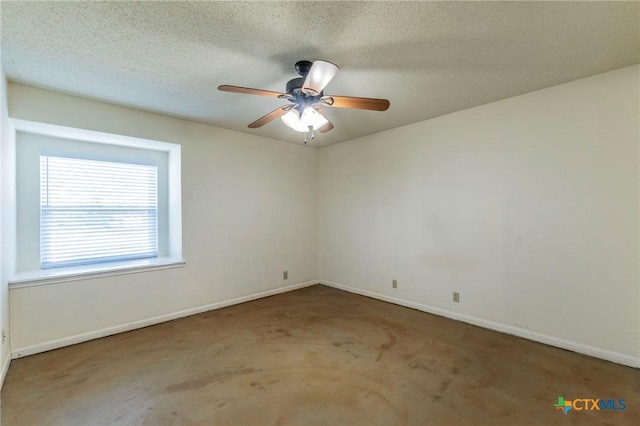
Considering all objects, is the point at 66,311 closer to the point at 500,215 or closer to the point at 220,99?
the point at 220,99

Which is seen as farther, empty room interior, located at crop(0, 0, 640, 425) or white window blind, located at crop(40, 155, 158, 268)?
white window blind, located at crop(40, 155, 158, 268)

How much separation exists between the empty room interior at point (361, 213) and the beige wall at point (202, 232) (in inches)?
0.9

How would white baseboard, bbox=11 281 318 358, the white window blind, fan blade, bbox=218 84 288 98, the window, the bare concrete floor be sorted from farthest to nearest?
the white window blind, the window, white baseboard, bbox=11 281 318 358, fan blade, bbox=218 84 288 98, the bare concrete floor

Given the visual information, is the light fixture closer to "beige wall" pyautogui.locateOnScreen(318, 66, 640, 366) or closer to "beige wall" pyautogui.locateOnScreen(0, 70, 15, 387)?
"beige wall" pyautogui.locateOnScreen(318, 66, 640, 366)

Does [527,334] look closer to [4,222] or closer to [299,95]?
[299,95]

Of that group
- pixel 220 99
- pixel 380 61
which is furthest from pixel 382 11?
pixel 220 99

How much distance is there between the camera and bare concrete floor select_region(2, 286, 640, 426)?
1.85 m

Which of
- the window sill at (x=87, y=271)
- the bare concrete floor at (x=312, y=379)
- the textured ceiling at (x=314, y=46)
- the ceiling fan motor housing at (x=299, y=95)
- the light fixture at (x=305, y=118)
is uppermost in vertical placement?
the textured ceiling at (x=314, y=46)

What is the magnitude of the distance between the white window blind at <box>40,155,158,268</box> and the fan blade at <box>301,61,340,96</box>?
2869 mm

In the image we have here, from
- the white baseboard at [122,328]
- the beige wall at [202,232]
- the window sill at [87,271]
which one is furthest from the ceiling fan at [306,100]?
the white baseboard at [122,328]

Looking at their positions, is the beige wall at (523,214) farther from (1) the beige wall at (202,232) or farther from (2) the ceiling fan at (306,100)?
(2) the ceiling fan at (306,100)

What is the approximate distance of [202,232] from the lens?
3.84 metres

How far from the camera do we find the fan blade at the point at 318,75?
1765 mm

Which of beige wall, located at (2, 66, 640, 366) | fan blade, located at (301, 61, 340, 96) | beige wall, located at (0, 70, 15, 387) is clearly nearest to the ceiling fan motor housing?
fan blade, located at (301, 61, 340, 96)
